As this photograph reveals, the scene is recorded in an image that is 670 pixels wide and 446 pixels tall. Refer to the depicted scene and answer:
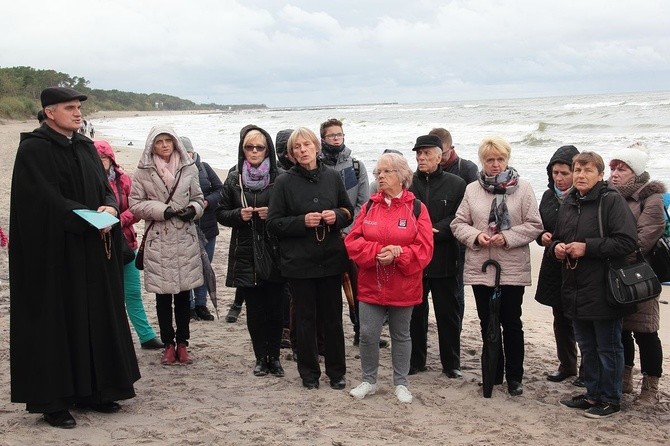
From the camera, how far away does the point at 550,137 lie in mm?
29469

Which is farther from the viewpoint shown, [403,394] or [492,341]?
[492,341]

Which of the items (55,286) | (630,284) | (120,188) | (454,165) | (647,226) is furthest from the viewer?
(454,165)

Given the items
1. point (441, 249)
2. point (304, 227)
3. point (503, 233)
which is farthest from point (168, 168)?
point (503, 233)

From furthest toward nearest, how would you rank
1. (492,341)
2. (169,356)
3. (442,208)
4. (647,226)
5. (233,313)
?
(233,313)
(169,356)
(442,208)
(492,341)
(647,226)

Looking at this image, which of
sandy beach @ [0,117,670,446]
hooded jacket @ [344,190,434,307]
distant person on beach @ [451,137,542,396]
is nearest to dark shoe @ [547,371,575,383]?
sandy beach @ [0,117,670,446]

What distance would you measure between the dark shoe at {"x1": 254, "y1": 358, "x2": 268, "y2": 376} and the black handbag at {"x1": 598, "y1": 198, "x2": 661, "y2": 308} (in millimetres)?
2489

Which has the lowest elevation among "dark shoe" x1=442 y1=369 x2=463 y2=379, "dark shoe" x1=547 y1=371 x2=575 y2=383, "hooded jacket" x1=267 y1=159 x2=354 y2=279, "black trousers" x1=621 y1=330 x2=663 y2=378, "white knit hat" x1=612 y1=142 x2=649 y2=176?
"dark shoe" x1=547 y1=371 x2=575 y2=383

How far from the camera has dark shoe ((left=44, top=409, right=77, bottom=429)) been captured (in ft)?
14.6

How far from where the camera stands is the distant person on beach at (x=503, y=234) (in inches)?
205

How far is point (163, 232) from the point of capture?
5.69 metres

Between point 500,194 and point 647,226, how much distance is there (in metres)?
0.98

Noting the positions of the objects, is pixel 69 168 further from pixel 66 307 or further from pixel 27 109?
pixel 27 109

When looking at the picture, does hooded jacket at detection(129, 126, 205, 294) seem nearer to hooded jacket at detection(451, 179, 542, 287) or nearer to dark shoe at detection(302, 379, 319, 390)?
dark shoe at detection(302, 379, 319, 390)

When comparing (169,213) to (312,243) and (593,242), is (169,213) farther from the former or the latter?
(593,242)
